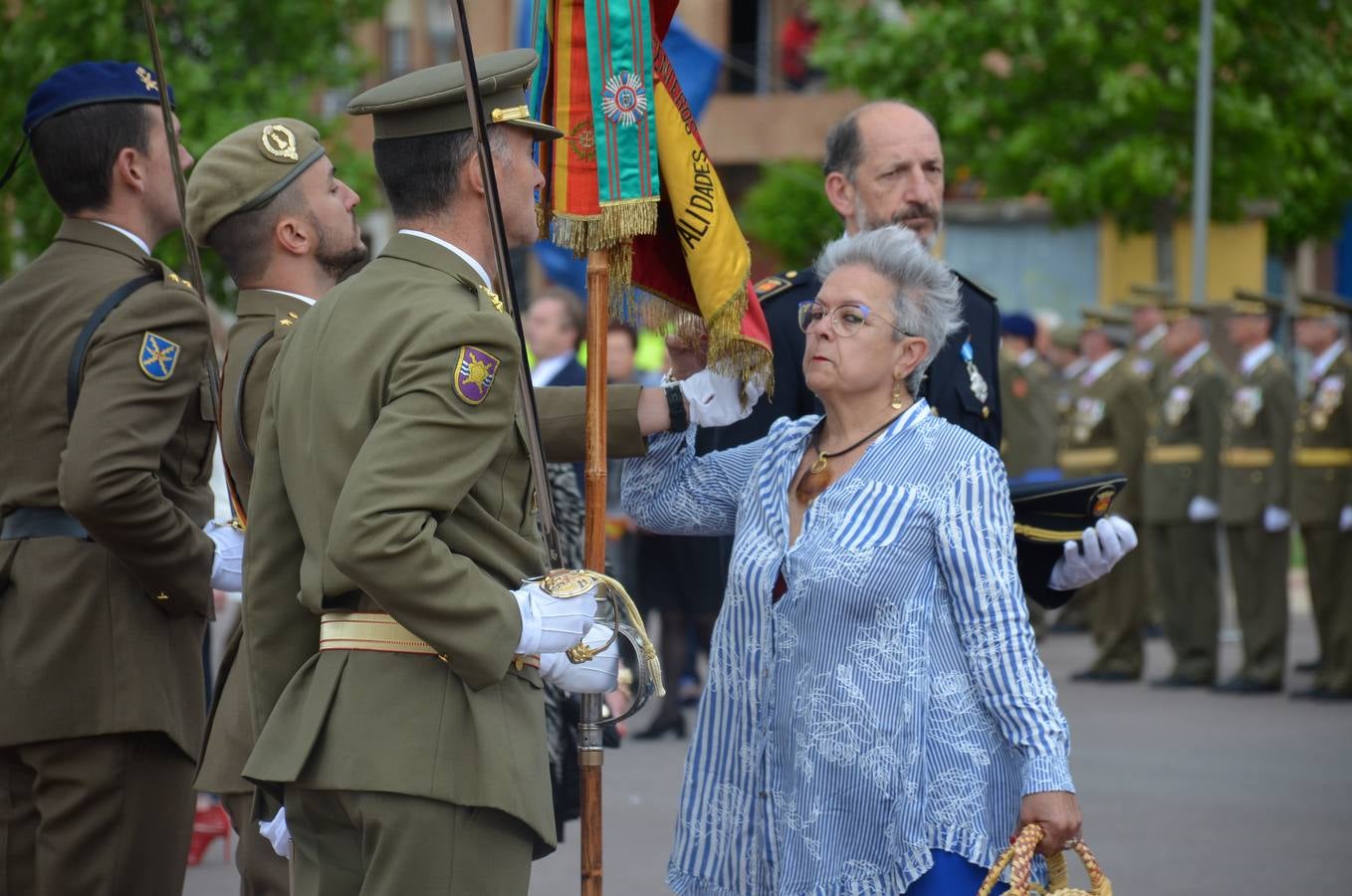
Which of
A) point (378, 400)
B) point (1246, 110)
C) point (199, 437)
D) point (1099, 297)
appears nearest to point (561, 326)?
point (199, 437)

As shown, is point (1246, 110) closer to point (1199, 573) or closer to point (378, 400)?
point (1199, 573)

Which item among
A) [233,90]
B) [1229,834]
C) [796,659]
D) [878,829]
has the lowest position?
[1229,834]

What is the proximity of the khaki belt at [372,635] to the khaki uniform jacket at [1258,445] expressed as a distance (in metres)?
9.67

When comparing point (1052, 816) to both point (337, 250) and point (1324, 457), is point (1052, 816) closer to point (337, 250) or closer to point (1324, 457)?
point (337, 250)

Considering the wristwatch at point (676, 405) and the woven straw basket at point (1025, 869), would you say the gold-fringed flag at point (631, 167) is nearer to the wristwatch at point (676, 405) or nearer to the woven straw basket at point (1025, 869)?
the wristwatch at point (676, 405)

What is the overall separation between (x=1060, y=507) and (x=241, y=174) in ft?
6.56

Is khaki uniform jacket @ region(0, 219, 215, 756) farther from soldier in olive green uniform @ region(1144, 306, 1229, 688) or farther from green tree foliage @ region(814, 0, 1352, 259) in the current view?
green tree foliage @ region(814, 0, 1352, 259)

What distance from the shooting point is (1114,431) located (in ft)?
45.1

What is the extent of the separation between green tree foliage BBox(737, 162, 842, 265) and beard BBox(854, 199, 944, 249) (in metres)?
22.6

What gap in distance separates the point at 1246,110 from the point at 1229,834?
16.0m

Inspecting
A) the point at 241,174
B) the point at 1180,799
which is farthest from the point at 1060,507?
the point at 1180,799

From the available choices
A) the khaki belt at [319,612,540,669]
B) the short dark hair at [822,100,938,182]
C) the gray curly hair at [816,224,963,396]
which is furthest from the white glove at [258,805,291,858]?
the short dark hair at [822,100,938,182]

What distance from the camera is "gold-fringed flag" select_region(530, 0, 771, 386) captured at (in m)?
4.07

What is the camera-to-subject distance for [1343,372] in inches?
462
